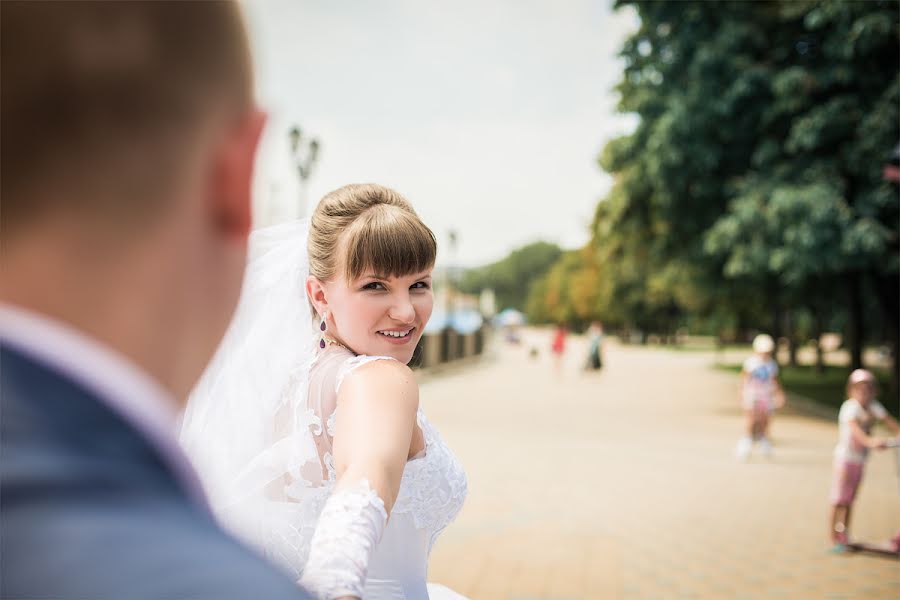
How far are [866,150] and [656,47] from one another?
17.5 ft

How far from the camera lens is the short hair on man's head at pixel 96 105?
21.7 inches

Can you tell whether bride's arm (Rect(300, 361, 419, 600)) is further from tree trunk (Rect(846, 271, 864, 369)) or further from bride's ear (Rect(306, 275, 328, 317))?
tree trunk (Rect(846, 271, 864, 369))

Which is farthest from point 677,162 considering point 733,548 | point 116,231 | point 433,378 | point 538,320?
point 538,320

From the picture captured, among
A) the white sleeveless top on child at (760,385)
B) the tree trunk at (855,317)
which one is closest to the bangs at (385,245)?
the white sleeveless top on child at (760,385)

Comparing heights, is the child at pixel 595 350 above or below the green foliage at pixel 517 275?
below

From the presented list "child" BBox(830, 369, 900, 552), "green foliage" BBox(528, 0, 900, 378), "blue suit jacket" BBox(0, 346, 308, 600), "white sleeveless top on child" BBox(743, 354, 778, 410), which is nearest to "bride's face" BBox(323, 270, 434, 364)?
"blue suit jacket" BBox(0, 346, 308, 600)

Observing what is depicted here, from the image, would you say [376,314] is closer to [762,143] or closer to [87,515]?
[87,515]

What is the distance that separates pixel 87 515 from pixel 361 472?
740mm

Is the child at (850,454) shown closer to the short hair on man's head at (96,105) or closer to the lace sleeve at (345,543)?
the lace sleeve at (345,543)

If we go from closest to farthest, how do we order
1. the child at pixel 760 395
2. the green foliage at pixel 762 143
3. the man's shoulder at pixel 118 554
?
the man's shoulder at pixel 118 554 < the child at pixel 760 395 < the green foliage at pixel 762 143

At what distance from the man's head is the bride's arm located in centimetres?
44

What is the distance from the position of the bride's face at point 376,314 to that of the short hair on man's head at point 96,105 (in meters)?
1.09

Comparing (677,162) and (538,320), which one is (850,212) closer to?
(677,162)

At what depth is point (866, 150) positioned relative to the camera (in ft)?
50.3
